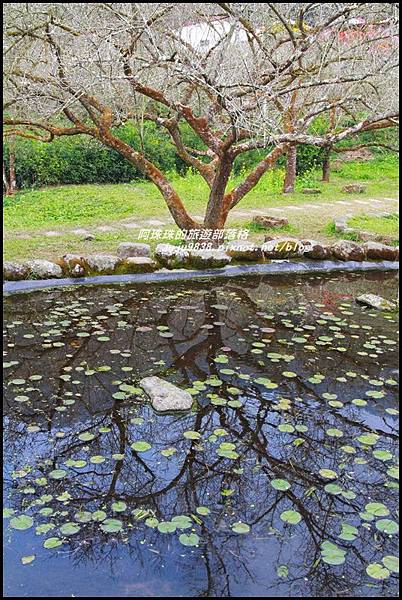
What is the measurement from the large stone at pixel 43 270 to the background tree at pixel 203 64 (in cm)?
171

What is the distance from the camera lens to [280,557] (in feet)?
8.92

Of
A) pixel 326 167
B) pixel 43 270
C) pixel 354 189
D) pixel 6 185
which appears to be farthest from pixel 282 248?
pixel 6 185

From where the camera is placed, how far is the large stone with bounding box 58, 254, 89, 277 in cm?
684

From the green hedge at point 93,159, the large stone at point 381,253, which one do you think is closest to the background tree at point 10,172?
the green hedge at point 93,159

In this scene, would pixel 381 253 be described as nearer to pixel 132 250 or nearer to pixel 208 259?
pixel 208 259

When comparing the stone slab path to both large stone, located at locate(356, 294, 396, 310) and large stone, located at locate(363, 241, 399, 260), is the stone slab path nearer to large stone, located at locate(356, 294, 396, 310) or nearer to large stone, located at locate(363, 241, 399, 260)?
large stone, located at locate(363, 241, 399, 260)

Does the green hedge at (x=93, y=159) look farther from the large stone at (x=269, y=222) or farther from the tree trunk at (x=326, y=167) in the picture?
the large stone at (x=269, y=222)

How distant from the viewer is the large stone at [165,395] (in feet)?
13.3

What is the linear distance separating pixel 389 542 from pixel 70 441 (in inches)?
73.7

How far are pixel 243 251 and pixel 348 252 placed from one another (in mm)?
1484

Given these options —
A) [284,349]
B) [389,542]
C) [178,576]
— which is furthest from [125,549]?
[284,349]

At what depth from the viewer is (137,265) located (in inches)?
281

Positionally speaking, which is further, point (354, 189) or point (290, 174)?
point (354, 189)

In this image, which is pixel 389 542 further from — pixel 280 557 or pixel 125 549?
pixel 125 549
